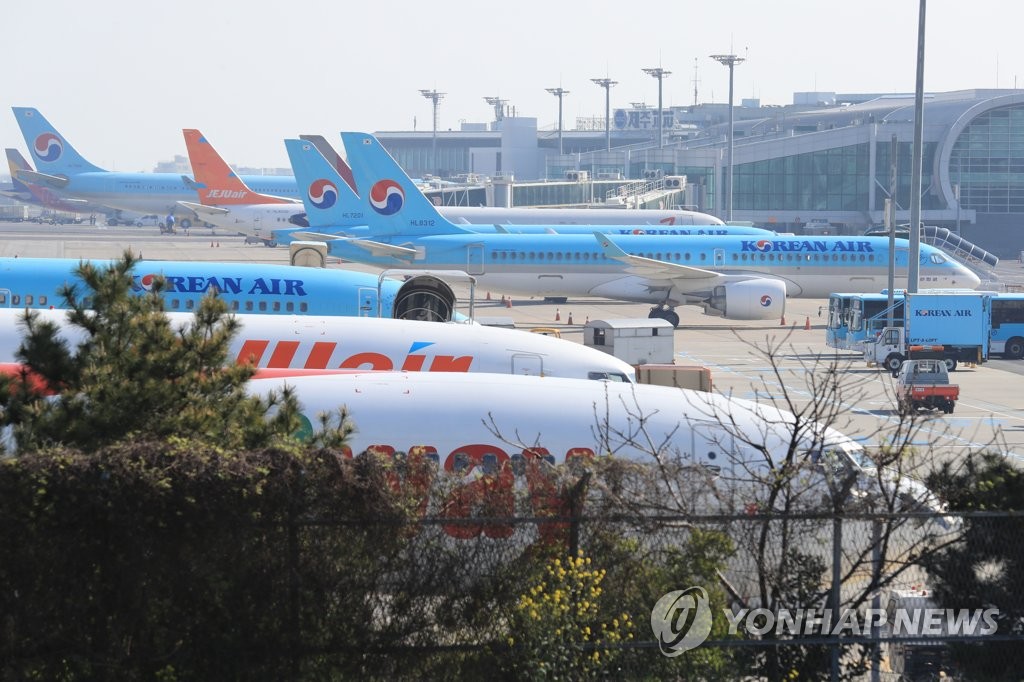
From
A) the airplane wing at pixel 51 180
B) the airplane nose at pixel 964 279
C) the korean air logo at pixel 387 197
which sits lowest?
the airplane nose at pixel 964 279

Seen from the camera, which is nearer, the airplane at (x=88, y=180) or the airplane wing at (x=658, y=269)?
the airplane wing at (x=658, y=269)

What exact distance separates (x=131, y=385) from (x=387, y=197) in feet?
144

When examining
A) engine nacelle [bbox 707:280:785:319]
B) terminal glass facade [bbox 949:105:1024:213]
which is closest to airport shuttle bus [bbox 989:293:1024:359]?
engine nacelle [bbox 707:280:785:319]

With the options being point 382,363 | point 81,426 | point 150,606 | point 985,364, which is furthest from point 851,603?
point 985,364

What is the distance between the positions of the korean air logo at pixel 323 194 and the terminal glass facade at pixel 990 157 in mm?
62332

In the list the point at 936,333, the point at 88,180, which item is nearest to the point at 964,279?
the point at 936,333

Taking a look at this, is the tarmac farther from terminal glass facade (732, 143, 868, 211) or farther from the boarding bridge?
terminal glass facade (732, 143, 868, 211)

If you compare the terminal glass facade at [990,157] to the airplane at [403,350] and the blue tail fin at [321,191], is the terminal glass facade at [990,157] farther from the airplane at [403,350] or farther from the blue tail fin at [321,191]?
the airplane at [403,350]

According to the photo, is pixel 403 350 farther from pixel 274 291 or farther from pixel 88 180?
pixel 88 180

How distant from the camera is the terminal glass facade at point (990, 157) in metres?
105

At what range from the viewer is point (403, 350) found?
23172 mm

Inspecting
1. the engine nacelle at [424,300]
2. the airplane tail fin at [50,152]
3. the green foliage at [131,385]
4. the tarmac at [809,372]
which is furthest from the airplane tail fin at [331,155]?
the green foliage at [131,385]

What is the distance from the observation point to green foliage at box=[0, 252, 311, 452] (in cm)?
1184

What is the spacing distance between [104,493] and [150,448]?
527 mm
